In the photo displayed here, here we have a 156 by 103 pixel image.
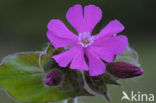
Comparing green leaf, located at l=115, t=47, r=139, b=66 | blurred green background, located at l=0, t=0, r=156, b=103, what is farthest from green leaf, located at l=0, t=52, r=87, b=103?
blurred green background, located at l=0, t=0, r=156, b=103

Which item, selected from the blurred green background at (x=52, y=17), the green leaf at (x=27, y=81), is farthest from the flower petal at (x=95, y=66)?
the blurred green background at (x=52, y=17)

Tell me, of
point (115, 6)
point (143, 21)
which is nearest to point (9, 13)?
point (115, 6)

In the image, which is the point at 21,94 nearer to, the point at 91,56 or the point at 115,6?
the point at 91,56

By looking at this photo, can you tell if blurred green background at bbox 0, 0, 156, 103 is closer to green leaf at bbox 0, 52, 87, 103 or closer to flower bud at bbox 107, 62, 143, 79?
green leaf at bbox 0, 52, 87, 103

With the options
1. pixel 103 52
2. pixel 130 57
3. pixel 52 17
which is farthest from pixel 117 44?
pixel 52 17

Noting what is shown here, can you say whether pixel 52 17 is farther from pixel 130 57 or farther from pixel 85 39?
pixel 85 39

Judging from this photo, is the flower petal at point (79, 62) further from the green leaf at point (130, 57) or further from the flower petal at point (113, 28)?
the green leaf at point (130, 57)
